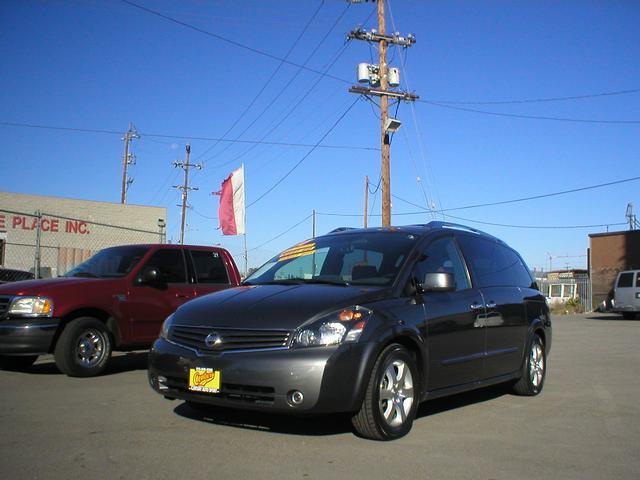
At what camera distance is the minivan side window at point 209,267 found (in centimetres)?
964

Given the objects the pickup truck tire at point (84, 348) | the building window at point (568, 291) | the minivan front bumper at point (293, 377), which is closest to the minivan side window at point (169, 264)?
the pickup truck tire at point (84, 348)

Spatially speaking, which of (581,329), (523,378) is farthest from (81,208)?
(523,378)

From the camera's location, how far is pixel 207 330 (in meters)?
4.93

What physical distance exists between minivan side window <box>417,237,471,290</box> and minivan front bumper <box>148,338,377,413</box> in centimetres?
145

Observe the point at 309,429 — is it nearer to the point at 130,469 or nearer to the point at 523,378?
the point at 130,469

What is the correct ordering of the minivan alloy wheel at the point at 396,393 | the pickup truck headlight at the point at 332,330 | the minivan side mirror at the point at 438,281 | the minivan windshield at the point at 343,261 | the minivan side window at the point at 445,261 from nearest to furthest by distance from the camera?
1. the pickup truck headlight at the point at 332,330
2. the minivan alloy wheel at the point at 396,393
3. the minivan side mirror at the point at 438,281
4. the minivan windshield at the point at 343,261
5. the minivan side window at the point at 445,261

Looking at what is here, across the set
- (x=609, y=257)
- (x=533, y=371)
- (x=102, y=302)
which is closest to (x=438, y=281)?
(x=533, y=371)

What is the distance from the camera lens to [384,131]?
20125mm

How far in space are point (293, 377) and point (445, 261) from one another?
2.38m

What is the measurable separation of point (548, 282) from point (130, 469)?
109 ft

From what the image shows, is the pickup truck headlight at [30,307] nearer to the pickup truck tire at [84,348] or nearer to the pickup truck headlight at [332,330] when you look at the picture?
the pickup truck tire at [84,348]

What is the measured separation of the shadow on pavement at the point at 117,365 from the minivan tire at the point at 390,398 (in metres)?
Answer: 4.83

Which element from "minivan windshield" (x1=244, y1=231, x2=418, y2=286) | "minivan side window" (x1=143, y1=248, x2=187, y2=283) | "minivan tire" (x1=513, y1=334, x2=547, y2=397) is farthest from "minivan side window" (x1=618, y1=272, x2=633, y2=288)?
"minivan windshield" (x1=244, y1=231, x2=418, y2=286)

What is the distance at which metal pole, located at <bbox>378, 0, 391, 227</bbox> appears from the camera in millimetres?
19625
